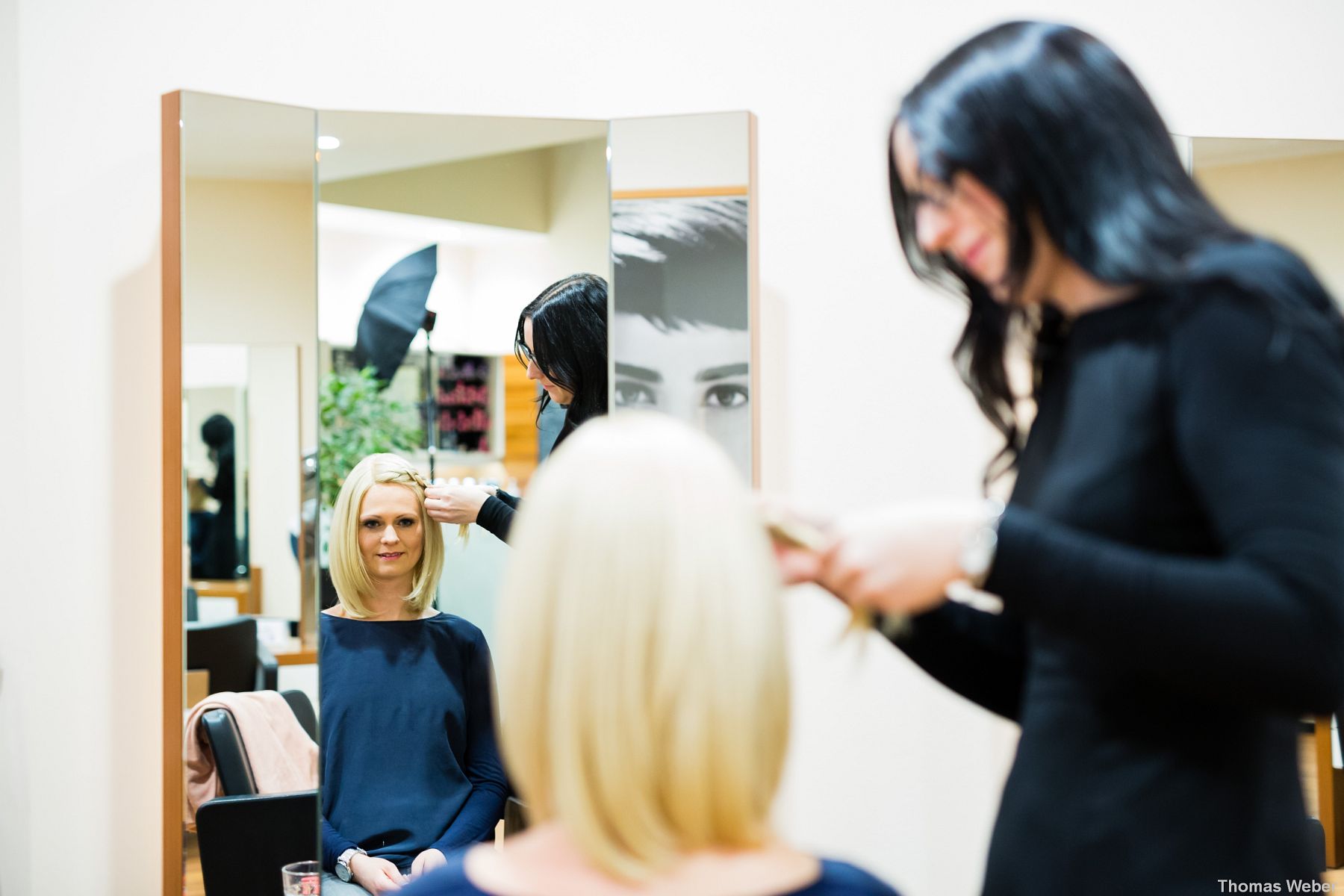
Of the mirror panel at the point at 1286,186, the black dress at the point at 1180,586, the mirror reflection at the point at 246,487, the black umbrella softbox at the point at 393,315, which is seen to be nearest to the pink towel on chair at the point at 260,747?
the mirror reflection at the point at 246,487

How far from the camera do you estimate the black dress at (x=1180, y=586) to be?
70 centimetres

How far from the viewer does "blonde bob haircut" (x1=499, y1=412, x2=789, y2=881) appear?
71 cm

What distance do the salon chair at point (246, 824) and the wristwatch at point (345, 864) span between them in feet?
0.12

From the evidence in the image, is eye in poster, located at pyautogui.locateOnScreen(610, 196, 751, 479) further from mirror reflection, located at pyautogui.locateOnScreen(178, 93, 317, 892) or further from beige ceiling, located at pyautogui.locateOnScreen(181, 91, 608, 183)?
mirror reflection, located at pyautogui.locateOnScreen(178, 93, 317, 892)

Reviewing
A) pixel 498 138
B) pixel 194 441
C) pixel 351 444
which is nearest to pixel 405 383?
pixel 351 444

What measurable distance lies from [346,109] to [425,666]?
921 millimetres

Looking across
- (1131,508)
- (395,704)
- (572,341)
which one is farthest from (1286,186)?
(395,704)

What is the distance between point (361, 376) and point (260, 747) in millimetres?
599

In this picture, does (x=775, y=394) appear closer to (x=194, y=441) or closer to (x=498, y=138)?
(x=498, y=138)

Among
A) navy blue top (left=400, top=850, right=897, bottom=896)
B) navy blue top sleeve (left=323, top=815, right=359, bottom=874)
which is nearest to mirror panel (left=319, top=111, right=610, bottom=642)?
navy blue top sleeve (left=323, top=815, right=359, bottom=874)

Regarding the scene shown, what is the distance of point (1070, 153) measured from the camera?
81 cm

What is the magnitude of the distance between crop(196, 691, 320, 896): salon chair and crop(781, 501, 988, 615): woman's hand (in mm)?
1282

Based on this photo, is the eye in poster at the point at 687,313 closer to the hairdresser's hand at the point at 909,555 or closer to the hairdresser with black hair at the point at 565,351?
the hairdresser with black hair at the point at 565,351

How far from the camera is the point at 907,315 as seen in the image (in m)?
2.01
